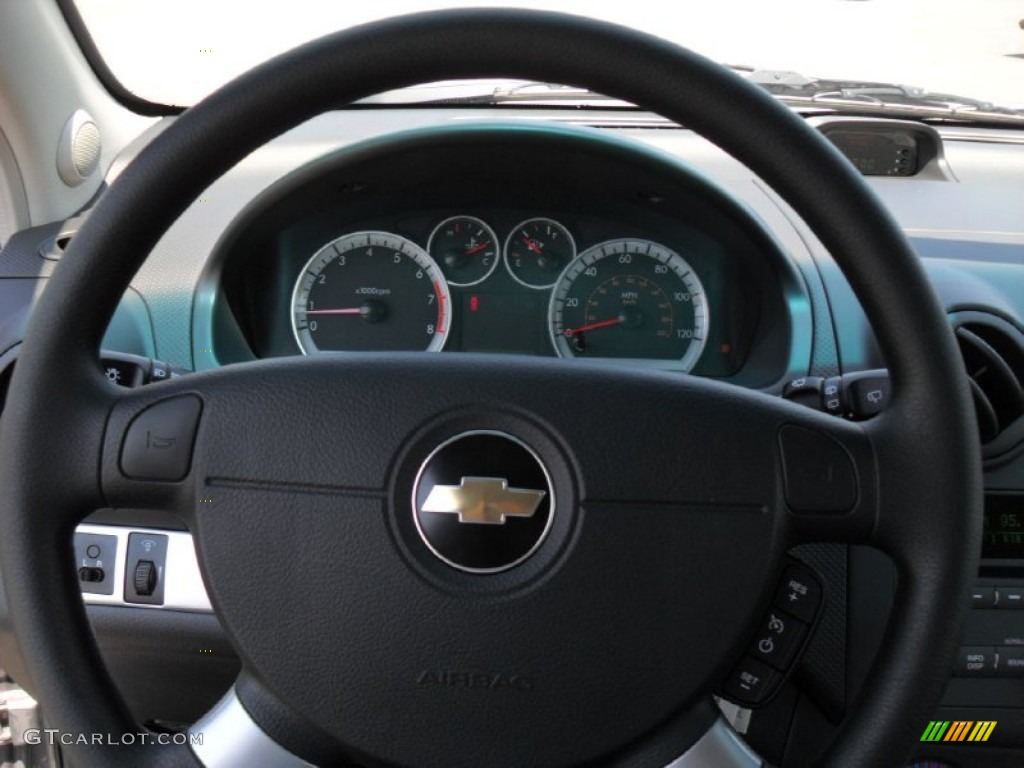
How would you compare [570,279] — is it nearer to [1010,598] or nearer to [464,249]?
[464,249]

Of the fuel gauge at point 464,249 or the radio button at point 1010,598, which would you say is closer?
the radio button at point 1010,598

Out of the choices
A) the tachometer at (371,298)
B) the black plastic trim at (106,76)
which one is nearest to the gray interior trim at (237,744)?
the tachometer at (371,298)

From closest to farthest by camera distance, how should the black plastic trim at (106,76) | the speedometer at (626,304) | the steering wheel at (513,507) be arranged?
1. the steering wheel at (513,507)
2. the speedometer at (626,304)
3. the black plastic trim at (106,76)

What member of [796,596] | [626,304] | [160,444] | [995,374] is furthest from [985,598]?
[160,444]

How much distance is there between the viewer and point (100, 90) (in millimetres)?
2213

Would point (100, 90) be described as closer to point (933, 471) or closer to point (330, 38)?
point (330, 38)

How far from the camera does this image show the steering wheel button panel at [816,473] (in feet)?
3.21

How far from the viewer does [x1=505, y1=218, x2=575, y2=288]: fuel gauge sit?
2.12 metres

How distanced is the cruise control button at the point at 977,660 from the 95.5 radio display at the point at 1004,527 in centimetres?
13

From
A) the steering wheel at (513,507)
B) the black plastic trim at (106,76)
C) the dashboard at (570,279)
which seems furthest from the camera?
the black plastic trim at (106,76)

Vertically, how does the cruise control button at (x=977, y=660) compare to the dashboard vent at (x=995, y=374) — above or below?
below

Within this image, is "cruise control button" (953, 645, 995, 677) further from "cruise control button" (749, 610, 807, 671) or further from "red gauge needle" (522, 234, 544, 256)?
"red gauge needle" (522, 234, 544, 256)

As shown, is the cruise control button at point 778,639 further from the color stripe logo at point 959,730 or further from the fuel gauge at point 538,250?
the fuel gauge at point 538,250

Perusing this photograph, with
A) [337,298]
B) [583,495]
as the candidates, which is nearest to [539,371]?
[583,495]
